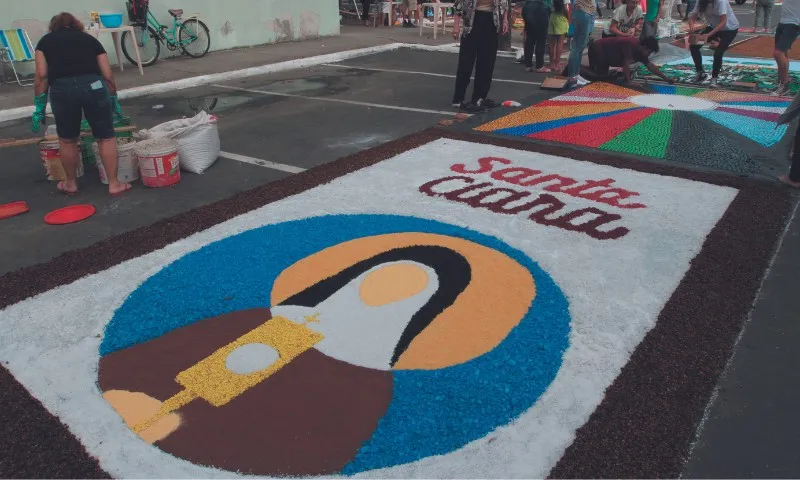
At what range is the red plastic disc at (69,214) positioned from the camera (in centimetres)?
456

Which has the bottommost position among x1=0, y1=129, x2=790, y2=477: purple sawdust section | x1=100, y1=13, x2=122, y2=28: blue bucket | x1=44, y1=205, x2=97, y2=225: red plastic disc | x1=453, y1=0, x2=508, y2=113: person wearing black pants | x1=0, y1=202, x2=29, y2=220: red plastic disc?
x1=0, y1=129, x2=790, y2=477: purple sawdust section

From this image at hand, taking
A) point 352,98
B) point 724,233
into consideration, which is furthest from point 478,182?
point 352,98

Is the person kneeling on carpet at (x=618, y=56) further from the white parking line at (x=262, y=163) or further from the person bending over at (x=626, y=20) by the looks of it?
the white parking line at (x=262, y=163)

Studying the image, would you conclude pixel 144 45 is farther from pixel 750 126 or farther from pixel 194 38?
pixel 750 126

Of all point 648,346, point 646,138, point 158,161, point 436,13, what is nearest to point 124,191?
point 158,161

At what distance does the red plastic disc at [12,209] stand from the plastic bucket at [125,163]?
2.29 ft

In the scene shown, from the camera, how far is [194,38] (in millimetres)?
11844

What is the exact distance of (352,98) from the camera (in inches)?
354

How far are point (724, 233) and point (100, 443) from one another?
4184mm

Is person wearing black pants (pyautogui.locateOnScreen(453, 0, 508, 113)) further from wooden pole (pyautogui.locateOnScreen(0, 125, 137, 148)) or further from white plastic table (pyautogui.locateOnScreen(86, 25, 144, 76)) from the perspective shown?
white plastic table (pyautogui.locateOnScreen(86, 25, 144, 76))

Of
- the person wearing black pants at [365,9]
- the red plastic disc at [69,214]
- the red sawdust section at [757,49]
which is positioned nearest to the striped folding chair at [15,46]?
the red plastic disc at [69,214]

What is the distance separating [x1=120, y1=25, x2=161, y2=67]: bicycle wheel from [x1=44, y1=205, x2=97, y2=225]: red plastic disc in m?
7.12

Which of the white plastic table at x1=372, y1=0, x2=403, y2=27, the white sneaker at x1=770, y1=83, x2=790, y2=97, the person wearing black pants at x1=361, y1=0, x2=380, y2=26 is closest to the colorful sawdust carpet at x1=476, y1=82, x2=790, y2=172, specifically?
the white sneaker at x1=770, y1=83, x2=790, y2=97

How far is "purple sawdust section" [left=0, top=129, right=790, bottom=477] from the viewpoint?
2297mm
